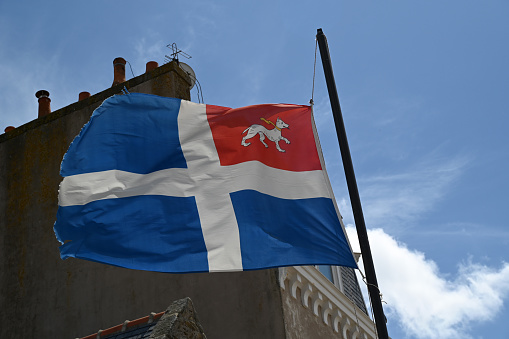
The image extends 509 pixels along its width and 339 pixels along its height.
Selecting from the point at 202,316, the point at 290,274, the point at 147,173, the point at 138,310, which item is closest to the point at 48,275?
the point at 138,310

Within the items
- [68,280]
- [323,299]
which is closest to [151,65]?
[68,280]

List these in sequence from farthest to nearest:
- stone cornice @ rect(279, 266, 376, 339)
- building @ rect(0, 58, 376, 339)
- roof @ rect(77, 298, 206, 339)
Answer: stone cornice @ rect(279, 266, 376, 339) < building @ rect(0, 58, 376, 339) < roof @ rect(77, 298, 206, 339)

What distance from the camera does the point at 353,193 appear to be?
19.7 feet

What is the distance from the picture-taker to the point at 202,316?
9523 mm

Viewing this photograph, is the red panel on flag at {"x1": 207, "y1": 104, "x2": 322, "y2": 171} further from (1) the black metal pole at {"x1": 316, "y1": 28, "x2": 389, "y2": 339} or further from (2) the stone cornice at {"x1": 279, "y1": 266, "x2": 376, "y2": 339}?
(2) the stone cornice at {"x1": 279, "y1": 266, "x2": 376, "y2": 339}

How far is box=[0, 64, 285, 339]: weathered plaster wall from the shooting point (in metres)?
9.41

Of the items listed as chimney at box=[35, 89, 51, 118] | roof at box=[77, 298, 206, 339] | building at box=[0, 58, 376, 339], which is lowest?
roof at box=[77, 298, 206, 339]

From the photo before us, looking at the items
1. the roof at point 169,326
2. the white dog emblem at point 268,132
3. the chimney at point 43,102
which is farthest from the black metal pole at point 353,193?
the chimney at point 43,102

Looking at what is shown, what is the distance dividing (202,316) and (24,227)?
4131 millimetres

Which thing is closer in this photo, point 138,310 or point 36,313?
point 138,310

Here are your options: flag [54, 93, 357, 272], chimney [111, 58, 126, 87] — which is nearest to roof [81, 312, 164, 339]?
flag [54, 93, 357, 272]

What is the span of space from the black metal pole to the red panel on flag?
1.98 ft

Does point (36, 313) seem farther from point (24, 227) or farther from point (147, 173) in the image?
point (147, 173)

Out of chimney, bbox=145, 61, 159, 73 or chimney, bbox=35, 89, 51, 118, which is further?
chimney, bbox=35, 89, 51, 118
